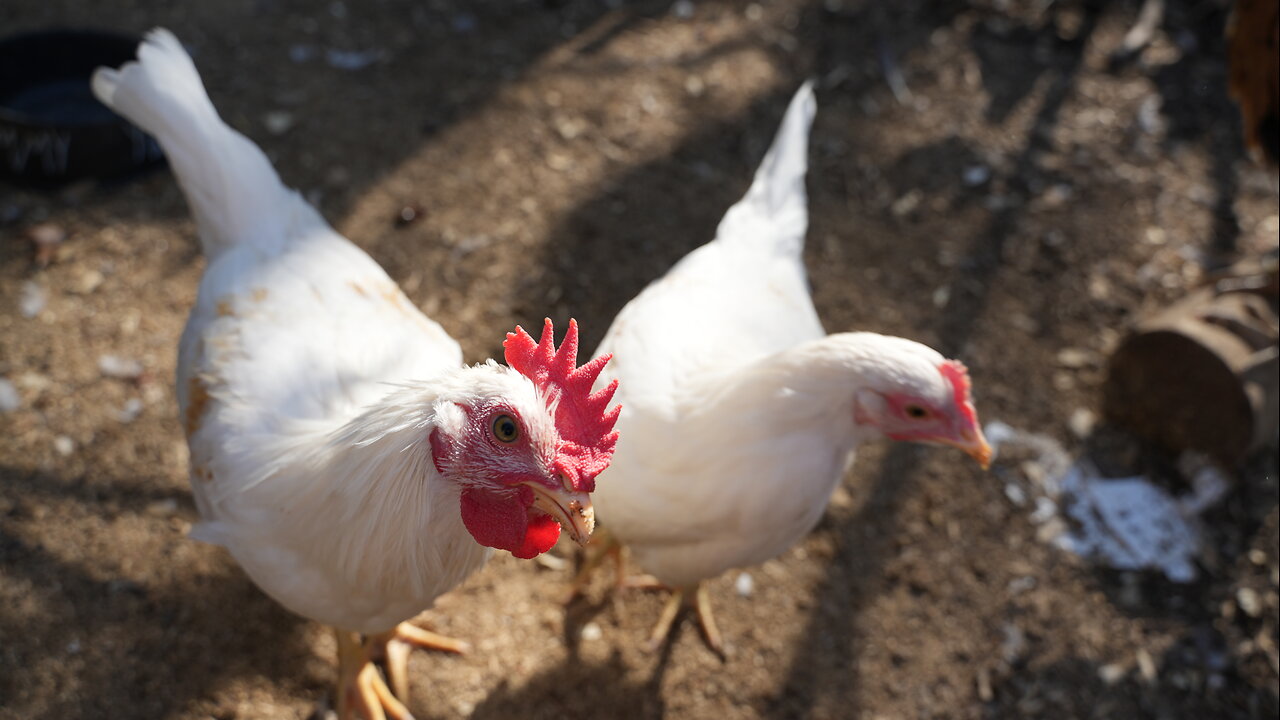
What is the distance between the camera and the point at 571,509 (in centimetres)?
178

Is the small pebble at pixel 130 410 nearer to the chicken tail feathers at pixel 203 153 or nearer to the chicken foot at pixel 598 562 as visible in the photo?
the chicken tail feathers at pixel 203 153

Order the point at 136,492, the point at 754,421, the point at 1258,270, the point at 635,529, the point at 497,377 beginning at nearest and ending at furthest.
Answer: the point at 497,377, the point at 754,421, the point at 635,529, the point at 136,492, the point at 1258,270

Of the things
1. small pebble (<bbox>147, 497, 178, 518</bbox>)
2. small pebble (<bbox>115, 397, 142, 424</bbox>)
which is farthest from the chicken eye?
small pebble (<bbox>115, 397, 142, 424</bbox>)

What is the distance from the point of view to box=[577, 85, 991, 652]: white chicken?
2.42 metres

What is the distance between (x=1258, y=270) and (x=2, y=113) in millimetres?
5770

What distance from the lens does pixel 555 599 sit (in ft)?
10.8

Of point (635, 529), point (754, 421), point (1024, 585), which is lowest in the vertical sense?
point (1024, 585)

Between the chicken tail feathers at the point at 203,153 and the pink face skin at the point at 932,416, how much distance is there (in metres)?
1.99

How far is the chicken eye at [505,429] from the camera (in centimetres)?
178

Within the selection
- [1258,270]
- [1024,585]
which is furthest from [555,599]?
[1258,270]

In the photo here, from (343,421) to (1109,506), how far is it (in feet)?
10.7

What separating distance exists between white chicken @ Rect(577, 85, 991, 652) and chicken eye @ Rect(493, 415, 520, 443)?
33.0 inches

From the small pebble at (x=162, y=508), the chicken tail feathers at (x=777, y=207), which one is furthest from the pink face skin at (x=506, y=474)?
the small pebble at (x=162, y=508)

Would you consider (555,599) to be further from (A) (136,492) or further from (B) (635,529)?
(A) (136,492)
